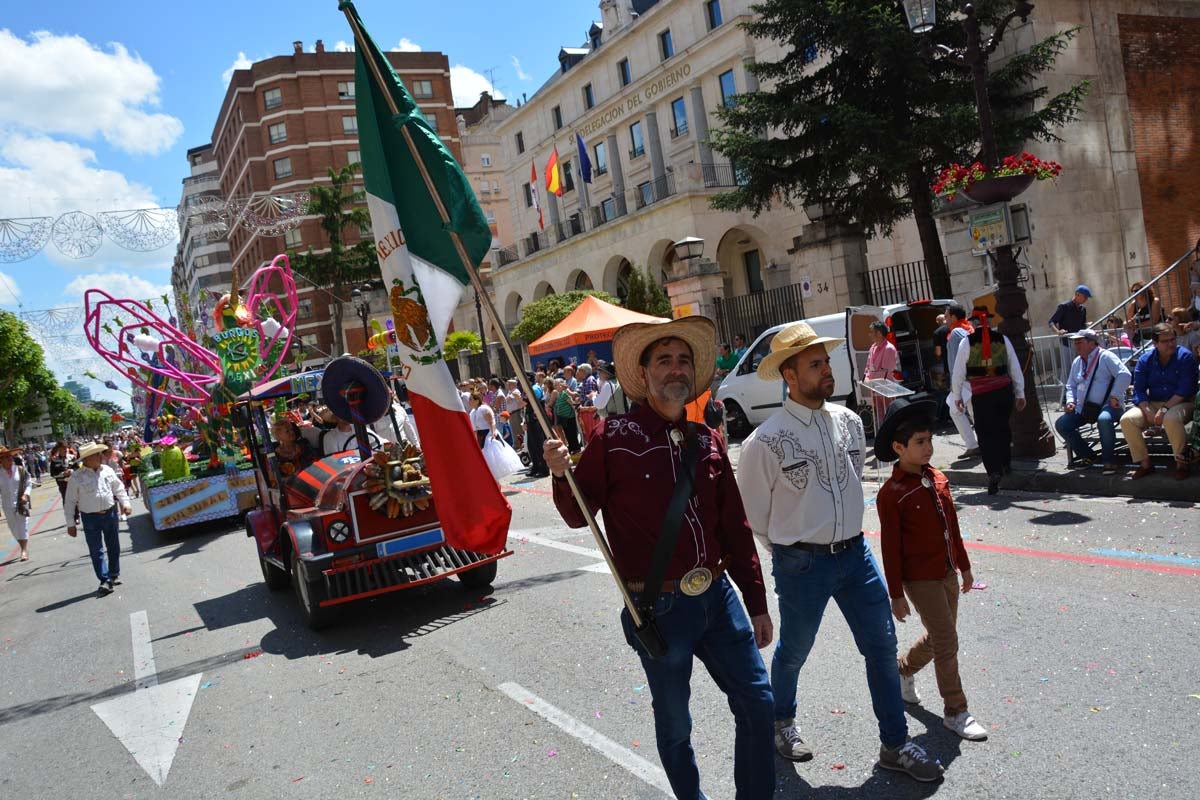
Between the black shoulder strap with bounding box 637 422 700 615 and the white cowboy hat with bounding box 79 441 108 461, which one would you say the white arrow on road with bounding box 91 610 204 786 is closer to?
the black shoulder strap with bounding box 637 422 700 615

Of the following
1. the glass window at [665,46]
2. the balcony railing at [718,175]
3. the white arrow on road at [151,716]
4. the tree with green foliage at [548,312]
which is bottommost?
the white arrow on road at [151,716]

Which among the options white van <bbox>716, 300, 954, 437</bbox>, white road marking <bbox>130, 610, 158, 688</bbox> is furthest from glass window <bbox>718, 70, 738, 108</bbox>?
white road marking <bbox>130, 610, 158, 688</bbox>

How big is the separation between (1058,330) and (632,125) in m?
30.5

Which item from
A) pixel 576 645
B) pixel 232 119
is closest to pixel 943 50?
pixel 576 645

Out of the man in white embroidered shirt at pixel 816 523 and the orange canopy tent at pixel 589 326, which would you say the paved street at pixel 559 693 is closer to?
the man in white embroidered shirt at pixel 816 523

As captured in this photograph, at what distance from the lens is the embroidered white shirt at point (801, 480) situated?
3.67 metres

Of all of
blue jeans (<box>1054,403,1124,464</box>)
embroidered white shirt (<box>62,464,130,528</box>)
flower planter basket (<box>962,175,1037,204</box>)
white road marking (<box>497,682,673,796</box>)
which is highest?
flower planter basket (<box>962,175,1037,204</box>)

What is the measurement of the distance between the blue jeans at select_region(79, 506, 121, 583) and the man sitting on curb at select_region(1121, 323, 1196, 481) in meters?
11.6

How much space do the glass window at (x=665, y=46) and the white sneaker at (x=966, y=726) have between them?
37.4 m

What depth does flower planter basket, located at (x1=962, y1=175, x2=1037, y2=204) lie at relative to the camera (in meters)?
10.2

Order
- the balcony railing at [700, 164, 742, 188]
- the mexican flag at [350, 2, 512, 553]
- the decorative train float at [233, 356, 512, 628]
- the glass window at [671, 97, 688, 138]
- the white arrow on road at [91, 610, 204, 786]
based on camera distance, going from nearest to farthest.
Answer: the mexican flag at [350, 2, 512, 553] → the white arrow on road at [91, 610, 204, 786] → the decorative train float at [233, 356, 512, 628] → the balcony railing at [700, 164, 742, 188] → the glass window at [671, 97, 688, 138]

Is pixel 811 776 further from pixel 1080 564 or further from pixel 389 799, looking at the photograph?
pixel 1080 564

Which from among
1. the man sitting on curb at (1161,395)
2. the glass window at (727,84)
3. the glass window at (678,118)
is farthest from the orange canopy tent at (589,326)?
the glass window at (678,118)

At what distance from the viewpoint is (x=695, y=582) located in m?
3.17
